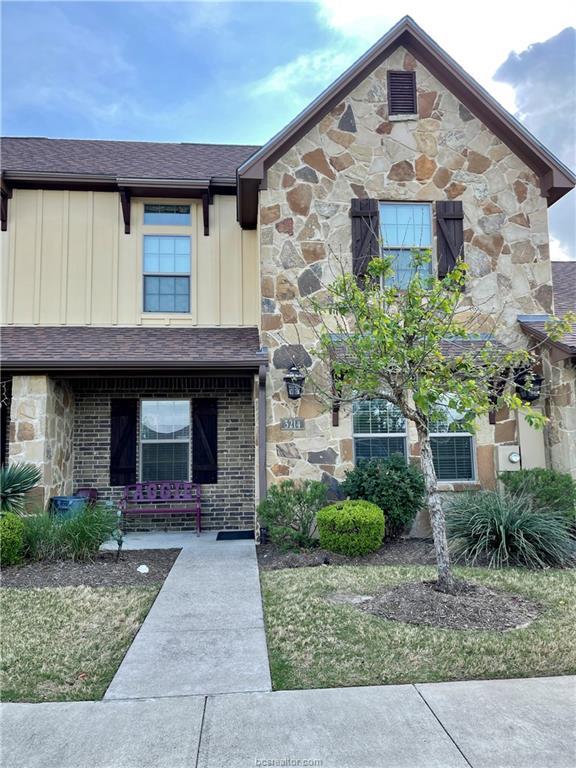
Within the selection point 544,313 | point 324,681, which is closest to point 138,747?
point 324,681

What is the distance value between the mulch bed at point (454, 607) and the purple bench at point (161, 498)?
15.3ft

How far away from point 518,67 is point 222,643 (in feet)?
65.4

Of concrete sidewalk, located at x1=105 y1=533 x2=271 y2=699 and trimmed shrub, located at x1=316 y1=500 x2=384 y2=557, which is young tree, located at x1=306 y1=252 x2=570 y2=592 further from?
concrete sidewalk, located at x1=105 y1=533 x2=271 y2=699

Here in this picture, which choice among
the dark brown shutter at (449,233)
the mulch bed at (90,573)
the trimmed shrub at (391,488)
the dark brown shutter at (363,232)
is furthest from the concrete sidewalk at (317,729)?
the dark brown shutter at (449,233)

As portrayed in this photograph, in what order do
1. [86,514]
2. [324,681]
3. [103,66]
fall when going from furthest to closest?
1. [103,66]
2. [86,514]
3. [324,681]

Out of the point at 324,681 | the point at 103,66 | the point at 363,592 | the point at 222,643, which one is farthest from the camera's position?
the point at 103,66

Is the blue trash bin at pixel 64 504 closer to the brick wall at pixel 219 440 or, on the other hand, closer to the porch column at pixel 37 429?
the porch column at pixel 37 429

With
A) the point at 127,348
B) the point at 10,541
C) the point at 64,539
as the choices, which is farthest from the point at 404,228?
the point at 10,541

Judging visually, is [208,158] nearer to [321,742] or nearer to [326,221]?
[326,221]

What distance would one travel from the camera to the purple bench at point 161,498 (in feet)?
31.1

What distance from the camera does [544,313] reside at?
9102 mm

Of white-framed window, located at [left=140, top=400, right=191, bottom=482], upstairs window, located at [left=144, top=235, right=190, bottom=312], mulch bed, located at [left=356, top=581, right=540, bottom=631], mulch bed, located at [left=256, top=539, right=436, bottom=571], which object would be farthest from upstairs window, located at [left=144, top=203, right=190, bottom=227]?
mulch bed, located at [left=356, top=581, right=540, bottom=631]

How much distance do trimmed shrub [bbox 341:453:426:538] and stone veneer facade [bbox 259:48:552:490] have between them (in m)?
0.60

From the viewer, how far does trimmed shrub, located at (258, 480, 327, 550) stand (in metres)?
7.80
